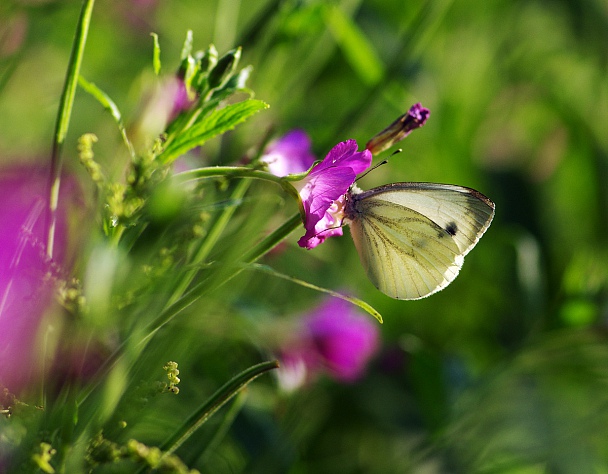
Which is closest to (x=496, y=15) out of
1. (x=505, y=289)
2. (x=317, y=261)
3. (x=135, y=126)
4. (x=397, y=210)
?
(x=505, y=289)

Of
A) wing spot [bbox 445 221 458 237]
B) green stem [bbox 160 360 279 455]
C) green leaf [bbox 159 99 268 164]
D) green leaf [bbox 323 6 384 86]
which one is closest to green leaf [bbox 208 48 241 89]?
green leaf [bbox 159 99 268 164]

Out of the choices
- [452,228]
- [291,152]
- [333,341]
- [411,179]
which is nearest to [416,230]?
[452,228]

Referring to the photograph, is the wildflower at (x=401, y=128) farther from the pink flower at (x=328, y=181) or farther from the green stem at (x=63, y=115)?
the green stem at (x=63, y=115)

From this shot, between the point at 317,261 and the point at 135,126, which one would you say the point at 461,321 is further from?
the point at 135,126

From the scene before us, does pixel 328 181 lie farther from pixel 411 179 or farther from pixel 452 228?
pixel 411 179

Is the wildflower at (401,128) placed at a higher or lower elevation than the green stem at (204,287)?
higher

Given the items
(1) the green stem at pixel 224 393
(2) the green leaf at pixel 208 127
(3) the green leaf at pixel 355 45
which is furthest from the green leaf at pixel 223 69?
(3) the green leaf at pixel 355 45
